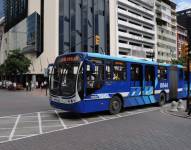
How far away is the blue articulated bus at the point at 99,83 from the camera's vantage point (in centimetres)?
1219

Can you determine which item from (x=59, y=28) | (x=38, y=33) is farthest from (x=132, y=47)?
(x=38, y=33)

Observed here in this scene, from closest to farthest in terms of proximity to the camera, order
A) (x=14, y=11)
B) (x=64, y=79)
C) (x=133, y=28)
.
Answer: (x=64, y=79) < (x=133, y=28) < (x=14, y=11)

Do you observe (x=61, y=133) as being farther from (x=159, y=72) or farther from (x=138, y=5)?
(x=138, y=5)

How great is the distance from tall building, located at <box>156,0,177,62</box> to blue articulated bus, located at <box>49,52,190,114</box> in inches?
2825

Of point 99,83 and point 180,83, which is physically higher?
point 99,83

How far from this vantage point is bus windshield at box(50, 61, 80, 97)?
12.2 m

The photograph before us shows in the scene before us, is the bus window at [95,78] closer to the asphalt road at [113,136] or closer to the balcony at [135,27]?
the asphalt road at [113,136]

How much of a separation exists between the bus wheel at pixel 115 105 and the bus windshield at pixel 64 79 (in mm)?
2587

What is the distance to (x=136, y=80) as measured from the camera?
50.9ft

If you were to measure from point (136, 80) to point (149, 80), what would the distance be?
1.54 metres

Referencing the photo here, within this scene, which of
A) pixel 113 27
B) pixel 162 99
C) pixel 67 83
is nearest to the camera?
pixel 67 83

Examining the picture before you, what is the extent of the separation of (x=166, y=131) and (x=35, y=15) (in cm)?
5577

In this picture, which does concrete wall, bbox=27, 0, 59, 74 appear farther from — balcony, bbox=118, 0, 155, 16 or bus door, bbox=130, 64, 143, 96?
bus door, bbox=130, 64, 143, 96

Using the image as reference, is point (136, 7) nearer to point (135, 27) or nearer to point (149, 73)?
point (135, 27)
